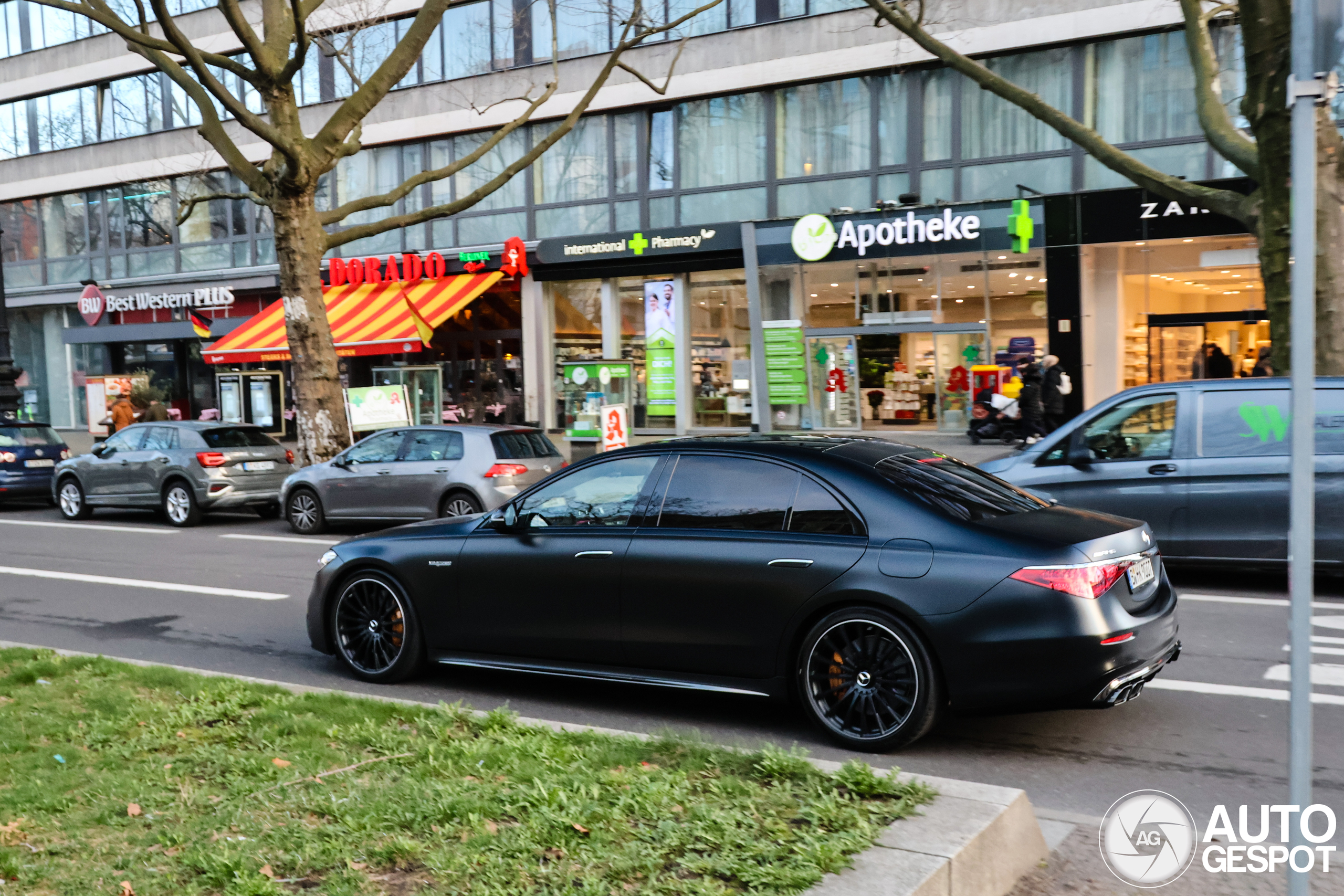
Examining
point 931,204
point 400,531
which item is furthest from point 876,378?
point 400,531

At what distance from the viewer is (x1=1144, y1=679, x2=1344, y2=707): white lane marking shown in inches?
242

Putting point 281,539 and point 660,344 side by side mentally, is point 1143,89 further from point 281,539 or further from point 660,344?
point 281,539

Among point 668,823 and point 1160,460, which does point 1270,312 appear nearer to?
point 1160,460

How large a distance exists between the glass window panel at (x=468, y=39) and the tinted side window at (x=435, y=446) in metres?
13.3

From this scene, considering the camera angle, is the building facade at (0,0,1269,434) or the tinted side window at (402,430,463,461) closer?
the tinted side window at (402,430,463,461)

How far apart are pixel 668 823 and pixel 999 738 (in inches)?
97.1

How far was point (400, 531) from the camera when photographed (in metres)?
7.06

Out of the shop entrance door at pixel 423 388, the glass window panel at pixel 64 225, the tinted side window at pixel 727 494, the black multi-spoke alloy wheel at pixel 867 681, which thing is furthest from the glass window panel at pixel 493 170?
the black multi-spoke alloy wheel at pixel 867 681

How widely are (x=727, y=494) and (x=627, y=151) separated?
62.1ft

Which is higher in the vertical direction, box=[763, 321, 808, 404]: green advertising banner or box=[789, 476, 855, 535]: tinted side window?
box=[763, 321, 808, 404]: green advertising banner

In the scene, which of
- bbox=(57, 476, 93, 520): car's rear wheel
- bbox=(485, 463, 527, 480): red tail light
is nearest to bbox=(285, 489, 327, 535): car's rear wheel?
bbox=(485, 463, 527, 480): red tail light

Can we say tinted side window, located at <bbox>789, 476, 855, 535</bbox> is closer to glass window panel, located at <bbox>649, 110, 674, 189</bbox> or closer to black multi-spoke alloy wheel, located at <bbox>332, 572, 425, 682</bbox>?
black multi-spoke alloy wheel, located at <bbox>332, 572, 425, 682</bbox>

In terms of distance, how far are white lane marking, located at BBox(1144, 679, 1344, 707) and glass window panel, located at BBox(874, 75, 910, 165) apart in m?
15.9

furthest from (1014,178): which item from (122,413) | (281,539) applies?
(122,413)
